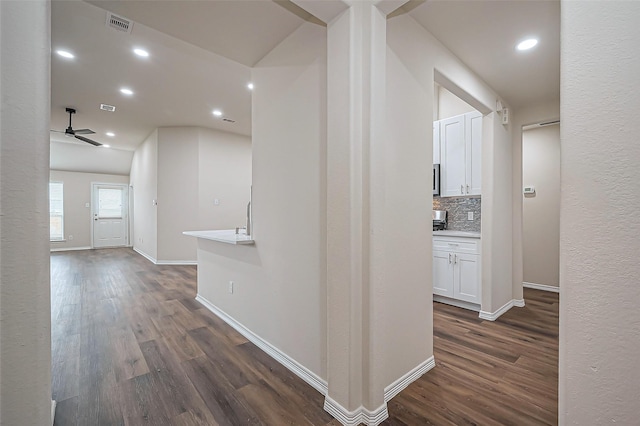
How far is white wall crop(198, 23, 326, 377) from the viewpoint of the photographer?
6.41 feet

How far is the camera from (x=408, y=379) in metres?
1.98

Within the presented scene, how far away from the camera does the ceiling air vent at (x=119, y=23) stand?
8.09 ft

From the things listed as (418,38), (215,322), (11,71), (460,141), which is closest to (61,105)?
(215,322)

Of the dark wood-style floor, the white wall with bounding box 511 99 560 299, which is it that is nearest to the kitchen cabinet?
the dark wood-style floor

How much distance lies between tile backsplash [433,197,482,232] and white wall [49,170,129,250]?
10.3 m

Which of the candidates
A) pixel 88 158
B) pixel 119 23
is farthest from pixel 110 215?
pixel 119 23

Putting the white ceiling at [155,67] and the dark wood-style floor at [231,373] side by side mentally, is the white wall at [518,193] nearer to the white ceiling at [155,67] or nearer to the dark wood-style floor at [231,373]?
the dark wood-style floor at [231,373]

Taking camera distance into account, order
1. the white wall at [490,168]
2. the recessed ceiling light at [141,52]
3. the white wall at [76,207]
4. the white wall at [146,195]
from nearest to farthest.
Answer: the white wall at [490,168]
the recessed ceiling light at [141,52]
the white wall at [146,195]
the white wall at [76,207]

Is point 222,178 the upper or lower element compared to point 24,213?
upper

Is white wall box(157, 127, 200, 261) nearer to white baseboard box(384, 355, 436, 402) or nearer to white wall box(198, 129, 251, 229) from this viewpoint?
white wall box(198, 129, 251, 229)

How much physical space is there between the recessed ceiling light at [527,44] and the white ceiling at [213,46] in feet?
0.20

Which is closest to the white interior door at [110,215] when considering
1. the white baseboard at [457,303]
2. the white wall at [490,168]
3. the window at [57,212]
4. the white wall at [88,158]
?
the white wall at [88,158]

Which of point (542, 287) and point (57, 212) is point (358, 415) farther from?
point (57, 212)

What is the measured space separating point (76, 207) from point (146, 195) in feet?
11.2
